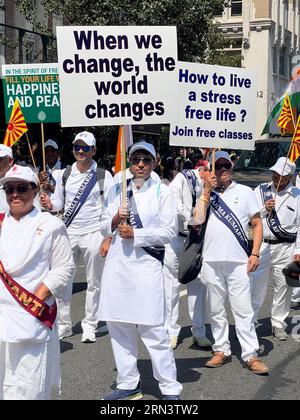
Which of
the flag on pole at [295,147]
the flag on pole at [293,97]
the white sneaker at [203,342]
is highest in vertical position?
the flag on pole at [293,97]

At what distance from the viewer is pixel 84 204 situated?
7375 mm

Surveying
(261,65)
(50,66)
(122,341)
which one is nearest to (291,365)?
(122,341)

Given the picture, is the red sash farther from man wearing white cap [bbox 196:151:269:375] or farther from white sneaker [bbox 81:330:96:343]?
white sneaker [bbox 81:330:96:343]

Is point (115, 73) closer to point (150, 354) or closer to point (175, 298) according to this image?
point (150, 354)

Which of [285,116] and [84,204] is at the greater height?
[285,116]

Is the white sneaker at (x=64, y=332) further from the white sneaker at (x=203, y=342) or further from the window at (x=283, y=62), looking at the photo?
the window at (x=283, y=62)

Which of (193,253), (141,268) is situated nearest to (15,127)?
(193,253)

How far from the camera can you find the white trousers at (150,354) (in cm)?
514

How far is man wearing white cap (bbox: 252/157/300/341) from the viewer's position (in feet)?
23.8

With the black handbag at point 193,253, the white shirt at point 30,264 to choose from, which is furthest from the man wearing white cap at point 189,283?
the white shirt at point 30,264

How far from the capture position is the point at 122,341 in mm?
5301

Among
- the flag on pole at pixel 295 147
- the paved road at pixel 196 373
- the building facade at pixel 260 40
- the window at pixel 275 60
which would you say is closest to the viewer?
the paved road at pixel 196 373

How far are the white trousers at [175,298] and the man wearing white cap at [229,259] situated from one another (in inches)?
24.8

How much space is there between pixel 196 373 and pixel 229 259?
3.19ft
